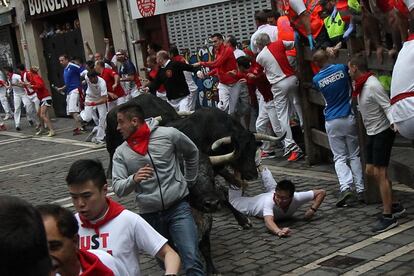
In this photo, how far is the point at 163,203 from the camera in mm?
5887

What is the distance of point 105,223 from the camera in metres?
4.41

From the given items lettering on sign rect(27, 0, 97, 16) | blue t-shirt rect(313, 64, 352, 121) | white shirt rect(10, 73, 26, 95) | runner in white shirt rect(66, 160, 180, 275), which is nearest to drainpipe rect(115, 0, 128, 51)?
lettering on sign rect(27, 0, 97, 16)

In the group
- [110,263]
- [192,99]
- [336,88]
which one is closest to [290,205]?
[336,88]

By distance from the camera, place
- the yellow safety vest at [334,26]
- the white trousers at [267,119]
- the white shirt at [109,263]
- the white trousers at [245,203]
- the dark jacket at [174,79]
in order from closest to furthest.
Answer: the white shirt at [109,263], the white trousers at [245,203], the yellow safety vest at [334,26], the white trousers at [267,119], the dark jacket at [174,79]

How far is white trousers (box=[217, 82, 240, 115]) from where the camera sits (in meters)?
13.9

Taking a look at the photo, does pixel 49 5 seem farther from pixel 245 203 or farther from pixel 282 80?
pixel 245 203

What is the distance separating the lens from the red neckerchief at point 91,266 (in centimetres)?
310

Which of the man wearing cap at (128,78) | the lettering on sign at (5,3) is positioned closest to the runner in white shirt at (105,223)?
the man wearing cap at (128,78)

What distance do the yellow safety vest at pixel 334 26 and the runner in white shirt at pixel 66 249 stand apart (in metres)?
7.03

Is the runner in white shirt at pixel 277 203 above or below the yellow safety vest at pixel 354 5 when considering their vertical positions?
below

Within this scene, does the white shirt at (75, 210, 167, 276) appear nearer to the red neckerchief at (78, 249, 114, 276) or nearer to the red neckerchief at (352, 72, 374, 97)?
the red neckerchief at (78, 249, 114, 276)

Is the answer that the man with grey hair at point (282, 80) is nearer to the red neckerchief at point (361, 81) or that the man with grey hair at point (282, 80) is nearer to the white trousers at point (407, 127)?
the red neckerchief at point (361, 81)

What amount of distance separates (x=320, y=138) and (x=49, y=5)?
56.7 feet

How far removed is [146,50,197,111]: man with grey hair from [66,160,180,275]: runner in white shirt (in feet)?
31.7
